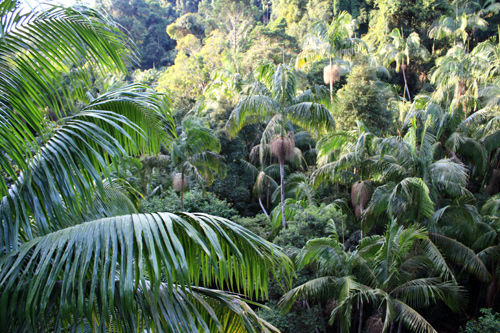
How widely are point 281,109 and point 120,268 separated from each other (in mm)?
9845

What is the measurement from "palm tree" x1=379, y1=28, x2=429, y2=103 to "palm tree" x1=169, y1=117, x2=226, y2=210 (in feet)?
51.8

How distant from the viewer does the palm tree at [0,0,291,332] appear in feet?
6.28

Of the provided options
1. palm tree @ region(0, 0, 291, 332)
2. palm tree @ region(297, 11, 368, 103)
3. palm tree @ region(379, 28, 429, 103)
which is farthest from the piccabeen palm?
palm tree @ region(379, 28, 429, 103)

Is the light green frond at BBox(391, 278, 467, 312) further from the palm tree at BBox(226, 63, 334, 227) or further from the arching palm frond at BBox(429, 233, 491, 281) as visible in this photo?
the palm tree at BBox(226, 63, 334, 227)

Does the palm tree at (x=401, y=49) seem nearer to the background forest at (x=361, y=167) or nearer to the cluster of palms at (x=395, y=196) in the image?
A: the background forest at (x=361, y=167)

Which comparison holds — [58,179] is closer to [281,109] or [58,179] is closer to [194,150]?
[281,109]

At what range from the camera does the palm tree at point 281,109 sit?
11055 millimetres

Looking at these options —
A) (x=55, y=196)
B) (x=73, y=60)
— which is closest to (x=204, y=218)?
(x=55, y=196)

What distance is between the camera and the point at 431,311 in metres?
11.1

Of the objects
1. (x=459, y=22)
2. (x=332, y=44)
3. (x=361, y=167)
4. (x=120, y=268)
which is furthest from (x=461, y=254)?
(x=459, y=22)

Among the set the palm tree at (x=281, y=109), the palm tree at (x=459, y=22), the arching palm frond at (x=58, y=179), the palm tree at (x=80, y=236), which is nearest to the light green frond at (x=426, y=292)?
the palm tree at (x=281, y=109)

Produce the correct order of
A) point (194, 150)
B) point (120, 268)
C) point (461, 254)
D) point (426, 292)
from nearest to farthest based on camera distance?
point (120, 268) → point (426, 292) → point (461, 254) → point (194, 150)

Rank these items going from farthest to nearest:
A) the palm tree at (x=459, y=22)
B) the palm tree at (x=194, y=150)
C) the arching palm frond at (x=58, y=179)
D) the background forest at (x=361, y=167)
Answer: the palm tree at (x=459, y=22) < the palm tree at (x=194, y=150) < the background forest at (x=361, y=167) < the arching palm frond at (x=58, y=179)

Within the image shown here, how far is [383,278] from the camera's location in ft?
26.3
